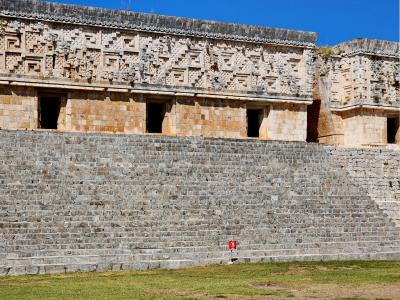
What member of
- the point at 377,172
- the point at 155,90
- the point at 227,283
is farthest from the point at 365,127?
the point at 227,283

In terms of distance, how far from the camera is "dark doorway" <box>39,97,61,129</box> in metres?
21.6

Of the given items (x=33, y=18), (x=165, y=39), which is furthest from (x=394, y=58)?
(x=33, y=18)

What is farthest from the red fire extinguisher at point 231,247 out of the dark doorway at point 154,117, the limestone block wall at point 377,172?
the dark doorway at point 154,117

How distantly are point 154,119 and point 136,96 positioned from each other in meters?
1.25

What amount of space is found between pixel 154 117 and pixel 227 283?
1147 centimetres

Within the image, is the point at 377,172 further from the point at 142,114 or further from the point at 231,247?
the point at 231,247

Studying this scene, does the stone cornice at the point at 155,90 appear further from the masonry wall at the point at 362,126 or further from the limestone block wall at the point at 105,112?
the masonry wall at the point at 362,126

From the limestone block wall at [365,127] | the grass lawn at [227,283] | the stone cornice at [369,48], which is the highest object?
the stone cornice at [369,48]

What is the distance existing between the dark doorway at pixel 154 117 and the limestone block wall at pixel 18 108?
359 cm

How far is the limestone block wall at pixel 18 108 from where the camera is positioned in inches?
808

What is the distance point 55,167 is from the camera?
17.0m

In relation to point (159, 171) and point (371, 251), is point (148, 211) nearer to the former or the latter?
point (159, 171)

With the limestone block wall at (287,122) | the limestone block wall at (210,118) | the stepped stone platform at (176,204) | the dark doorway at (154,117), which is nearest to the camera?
the stepped stone platform at (176,204)

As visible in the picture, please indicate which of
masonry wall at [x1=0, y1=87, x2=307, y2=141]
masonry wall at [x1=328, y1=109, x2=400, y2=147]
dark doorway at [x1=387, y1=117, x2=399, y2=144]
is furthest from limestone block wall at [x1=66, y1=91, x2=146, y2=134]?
dark doorway at [x1=387, y1=117, x2=399, y2=144]
